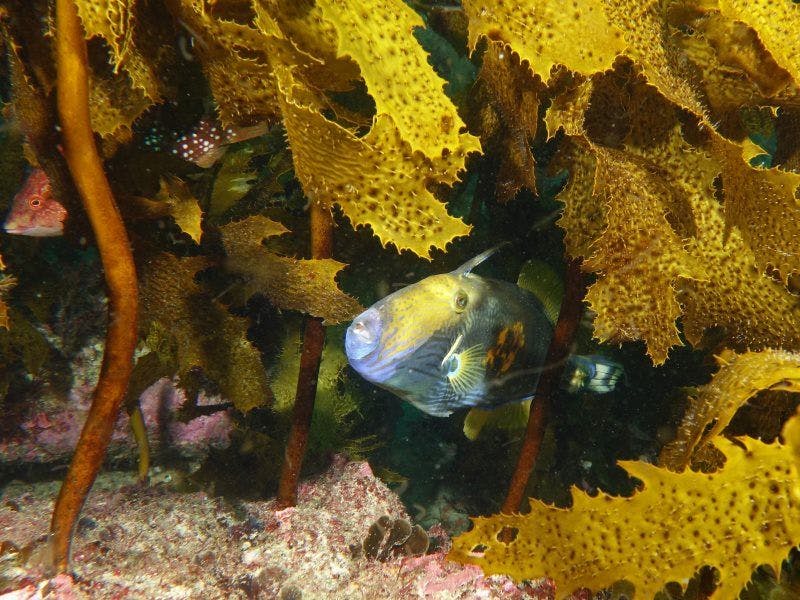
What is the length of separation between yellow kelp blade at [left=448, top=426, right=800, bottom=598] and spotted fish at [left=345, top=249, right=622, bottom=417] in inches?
38.3

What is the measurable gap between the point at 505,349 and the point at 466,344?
0.87ft

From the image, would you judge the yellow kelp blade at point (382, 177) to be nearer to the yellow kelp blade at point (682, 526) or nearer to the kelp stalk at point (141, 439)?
the yellow kelp blade at point (682, 526)

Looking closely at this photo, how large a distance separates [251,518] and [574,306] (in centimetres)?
198

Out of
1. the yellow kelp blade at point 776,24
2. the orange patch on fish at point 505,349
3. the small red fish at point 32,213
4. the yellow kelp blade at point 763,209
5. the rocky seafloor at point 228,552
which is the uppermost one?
the yellow kelp blade at point 776,24

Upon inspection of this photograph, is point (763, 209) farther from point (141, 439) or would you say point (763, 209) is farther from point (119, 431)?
point (119, 431)

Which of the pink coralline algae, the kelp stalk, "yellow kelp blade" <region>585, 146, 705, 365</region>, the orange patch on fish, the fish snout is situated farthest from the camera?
the pink coralline algae

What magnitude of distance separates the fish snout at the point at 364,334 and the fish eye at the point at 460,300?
44 cm

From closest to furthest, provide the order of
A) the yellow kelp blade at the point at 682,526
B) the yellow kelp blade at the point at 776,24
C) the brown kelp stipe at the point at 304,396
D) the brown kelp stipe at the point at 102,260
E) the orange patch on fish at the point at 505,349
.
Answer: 1. the yellow kelp blade at the point at 682,526
2. the brown kelp stipe at the point at 102,260
3. the yellow kelp blade at the point at 776,24
4. the brown kelp stipe at the point at 304,396
5. the orange patch on fish at the point at 505,349

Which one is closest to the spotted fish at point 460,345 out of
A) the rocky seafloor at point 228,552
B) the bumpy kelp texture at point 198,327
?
the bumpy kelp texture at point 198,327

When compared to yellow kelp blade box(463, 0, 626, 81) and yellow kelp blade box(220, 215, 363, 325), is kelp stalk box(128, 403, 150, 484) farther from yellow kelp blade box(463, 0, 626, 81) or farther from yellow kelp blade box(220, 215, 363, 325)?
yellow kelp blade box(463, 0, 626, 81)

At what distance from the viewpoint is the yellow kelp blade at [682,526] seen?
122cm

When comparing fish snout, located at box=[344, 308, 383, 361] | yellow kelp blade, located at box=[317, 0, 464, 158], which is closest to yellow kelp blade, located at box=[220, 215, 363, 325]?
fish snout, located at box=[344, 308, 383, 361]

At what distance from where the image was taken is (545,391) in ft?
7.59

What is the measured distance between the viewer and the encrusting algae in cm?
132
